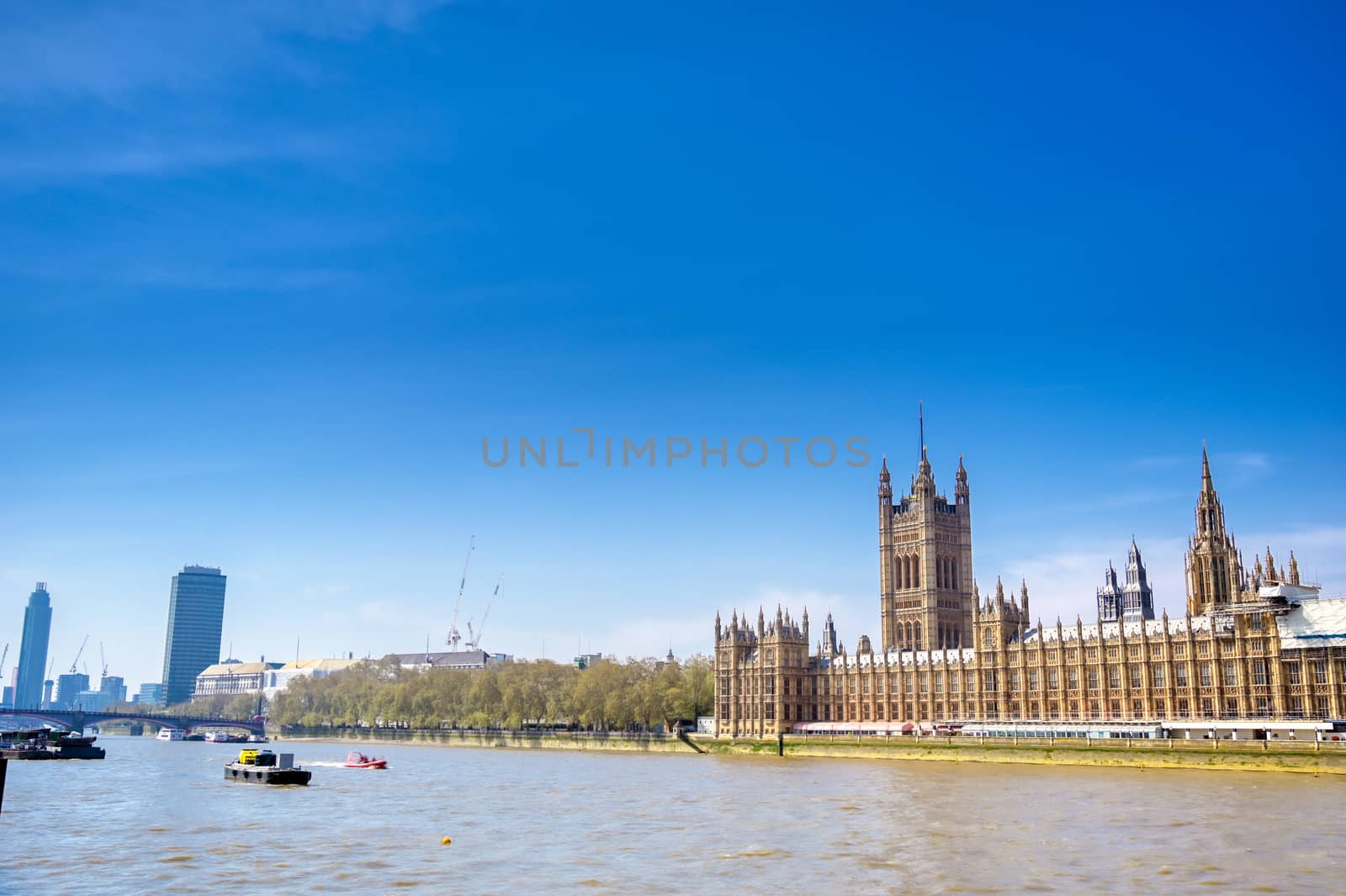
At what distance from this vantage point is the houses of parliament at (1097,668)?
134500 mm

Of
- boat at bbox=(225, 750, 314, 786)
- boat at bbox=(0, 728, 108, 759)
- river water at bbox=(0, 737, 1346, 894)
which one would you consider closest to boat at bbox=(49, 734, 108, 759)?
boat at bbox=(0, 728, 108, 759)

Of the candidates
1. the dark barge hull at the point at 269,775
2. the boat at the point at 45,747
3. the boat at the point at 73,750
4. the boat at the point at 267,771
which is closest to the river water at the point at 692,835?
the dark barge hull at the point at 269,775

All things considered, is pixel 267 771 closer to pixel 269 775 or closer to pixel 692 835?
pixel 269 775

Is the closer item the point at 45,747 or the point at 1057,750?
the point at 1057,750

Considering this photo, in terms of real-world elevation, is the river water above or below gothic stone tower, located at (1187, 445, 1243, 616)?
below

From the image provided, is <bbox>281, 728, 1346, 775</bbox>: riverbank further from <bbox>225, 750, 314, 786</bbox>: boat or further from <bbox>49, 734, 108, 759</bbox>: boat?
<bbox>49, 734, 108, 759</bbox>: boat

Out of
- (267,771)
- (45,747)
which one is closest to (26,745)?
(45,747)

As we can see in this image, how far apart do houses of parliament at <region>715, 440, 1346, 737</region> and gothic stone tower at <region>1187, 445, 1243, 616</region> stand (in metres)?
0.17

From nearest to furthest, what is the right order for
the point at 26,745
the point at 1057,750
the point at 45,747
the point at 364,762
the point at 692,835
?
the point at 692,835 → the point at 1057,750 → the point at 364,762 → the point at 45,747 → the point at 26,745

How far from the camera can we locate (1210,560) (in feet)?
543

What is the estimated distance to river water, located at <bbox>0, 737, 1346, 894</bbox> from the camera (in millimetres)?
49344

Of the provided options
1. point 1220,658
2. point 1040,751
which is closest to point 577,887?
point 1040,751

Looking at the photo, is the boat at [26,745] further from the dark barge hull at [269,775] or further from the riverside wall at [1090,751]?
the riverside wall at [1090,751]

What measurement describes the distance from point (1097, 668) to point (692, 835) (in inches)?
4244
